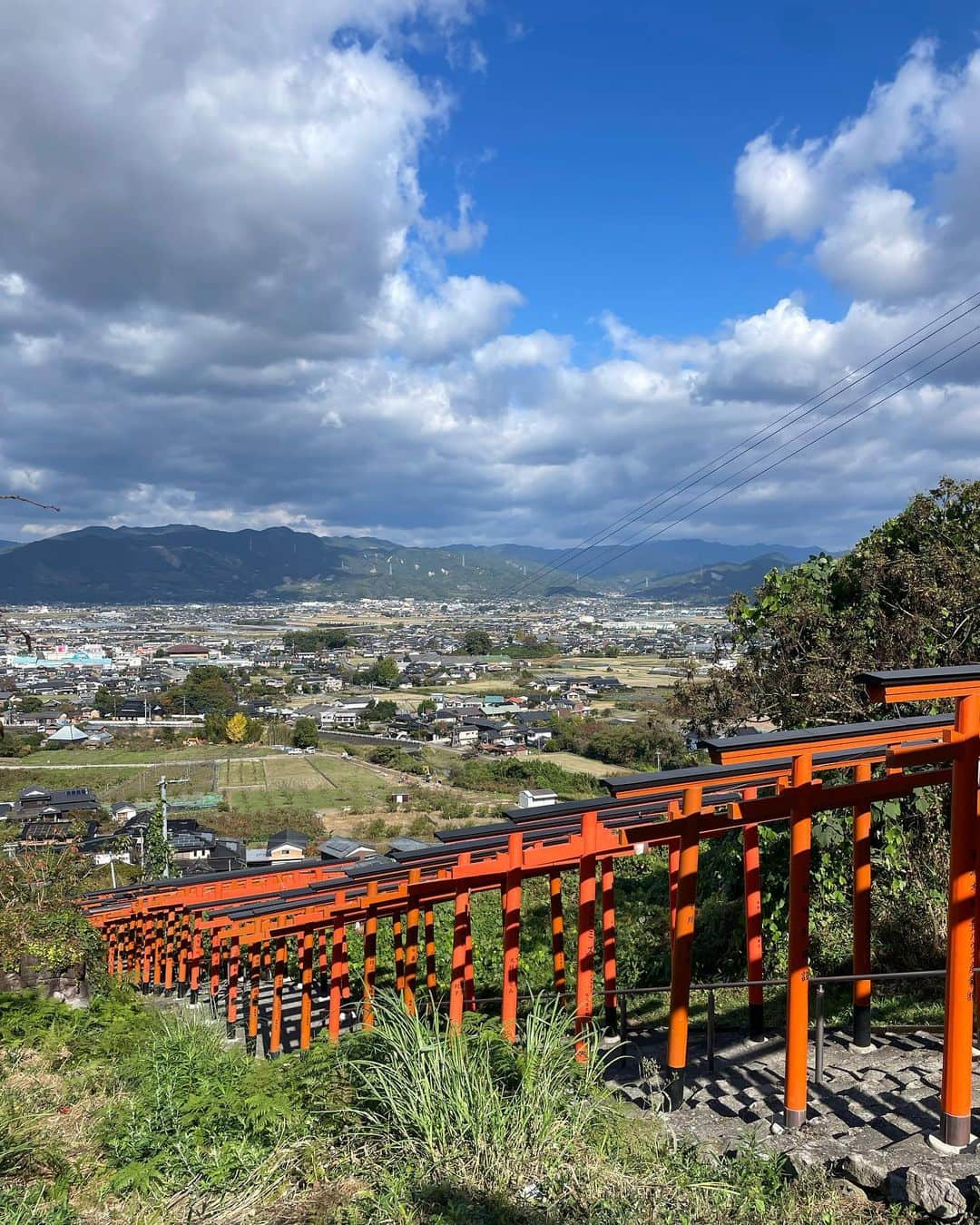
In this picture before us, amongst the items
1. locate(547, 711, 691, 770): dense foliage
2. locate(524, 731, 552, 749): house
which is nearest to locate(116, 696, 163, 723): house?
locate(524, 731, 552, 749): house

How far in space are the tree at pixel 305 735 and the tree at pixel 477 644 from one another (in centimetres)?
4986

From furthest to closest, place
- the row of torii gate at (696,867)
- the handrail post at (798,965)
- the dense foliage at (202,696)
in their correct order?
the dense foliage at (202,696) → the handrail post at (798,965) → the row of torii gate at (696,867)

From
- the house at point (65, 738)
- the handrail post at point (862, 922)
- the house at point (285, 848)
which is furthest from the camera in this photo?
the house at point (65, 738)

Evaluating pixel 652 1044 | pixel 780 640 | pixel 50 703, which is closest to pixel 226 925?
A: pixel 652 1044

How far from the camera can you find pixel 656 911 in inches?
435

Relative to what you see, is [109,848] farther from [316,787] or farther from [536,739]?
[536,739]

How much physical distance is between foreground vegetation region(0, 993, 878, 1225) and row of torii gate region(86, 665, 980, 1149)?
2.38 ft

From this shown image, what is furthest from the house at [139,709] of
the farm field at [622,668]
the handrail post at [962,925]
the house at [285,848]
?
the handrail post at [962,925]

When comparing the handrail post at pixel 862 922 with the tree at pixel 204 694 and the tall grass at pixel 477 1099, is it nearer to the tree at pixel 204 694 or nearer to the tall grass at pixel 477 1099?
the tall grass at pixel 477 1099

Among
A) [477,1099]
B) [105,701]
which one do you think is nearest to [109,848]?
[477,1099]

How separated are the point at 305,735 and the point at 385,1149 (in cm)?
5380

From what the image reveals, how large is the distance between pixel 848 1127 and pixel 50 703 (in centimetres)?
7842

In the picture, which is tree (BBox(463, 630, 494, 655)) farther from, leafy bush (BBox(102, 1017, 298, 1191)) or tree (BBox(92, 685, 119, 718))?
leafy bush (BBox(102, 1017, 298, 1191))

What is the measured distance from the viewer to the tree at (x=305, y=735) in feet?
183
